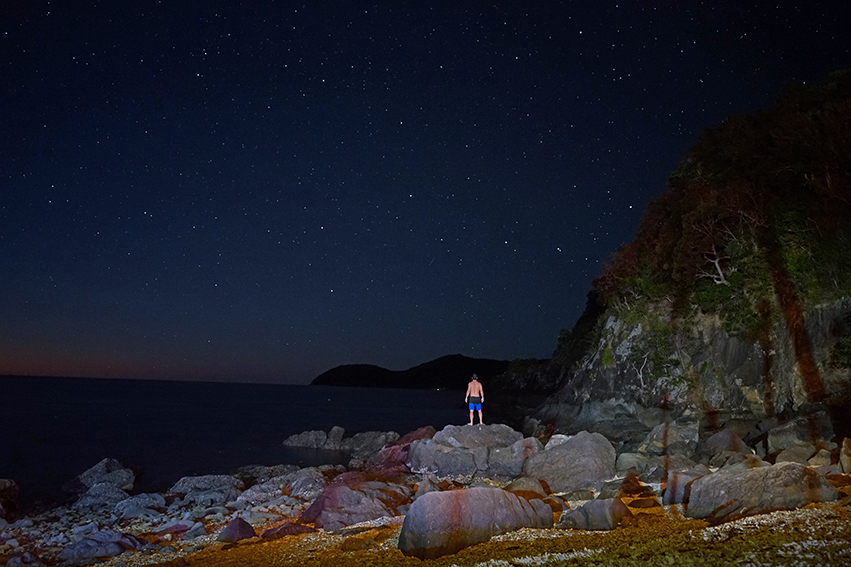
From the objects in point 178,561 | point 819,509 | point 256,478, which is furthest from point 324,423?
point 819,509

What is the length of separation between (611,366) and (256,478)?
20.8m

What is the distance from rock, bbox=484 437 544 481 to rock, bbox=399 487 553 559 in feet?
31.4

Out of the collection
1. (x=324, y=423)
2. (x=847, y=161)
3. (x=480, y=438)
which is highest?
(x=847, y=161)

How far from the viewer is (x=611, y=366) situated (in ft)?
102

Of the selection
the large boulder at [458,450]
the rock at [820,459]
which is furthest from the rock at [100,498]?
the rock at [820,459]

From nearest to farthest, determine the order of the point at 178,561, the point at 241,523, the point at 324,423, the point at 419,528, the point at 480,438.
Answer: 1. the point at 419,528
2. the point at 178,561
3. the point at 241,523
4. the point at 480,438
5. the point at 324,423

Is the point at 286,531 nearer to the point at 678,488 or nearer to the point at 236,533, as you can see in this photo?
the point at 236,533

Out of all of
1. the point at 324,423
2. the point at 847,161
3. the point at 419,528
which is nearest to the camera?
the point at 419,528

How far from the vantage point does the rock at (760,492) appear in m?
8.30

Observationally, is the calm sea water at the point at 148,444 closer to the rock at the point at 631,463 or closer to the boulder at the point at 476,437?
the boulder at the point at 476,437

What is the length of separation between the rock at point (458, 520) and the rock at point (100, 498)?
1297cm

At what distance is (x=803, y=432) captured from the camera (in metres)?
14.4

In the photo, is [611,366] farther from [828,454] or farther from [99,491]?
[99,491]

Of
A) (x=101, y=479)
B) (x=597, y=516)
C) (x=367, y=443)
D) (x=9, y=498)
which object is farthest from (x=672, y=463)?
(x=9, y=498)
